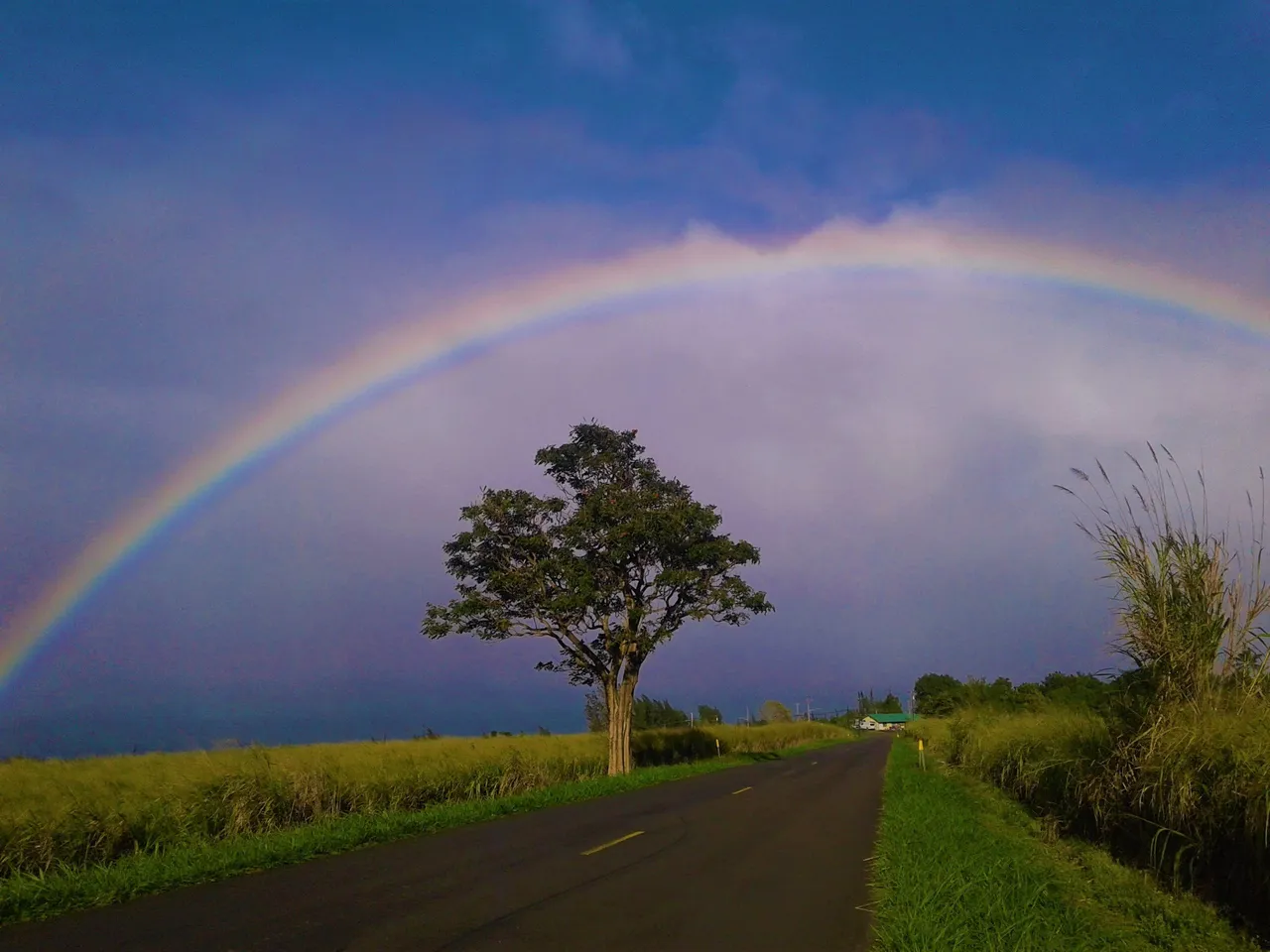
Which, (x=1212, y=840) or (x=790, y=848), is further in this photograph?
(x=790, y=848)

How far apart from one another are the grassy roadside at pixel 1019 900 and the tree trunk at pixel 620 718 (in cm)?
1776

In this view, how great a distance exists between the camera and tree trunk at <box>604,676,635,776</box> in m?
30.6

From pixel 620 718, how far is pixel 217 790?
17.9 meters

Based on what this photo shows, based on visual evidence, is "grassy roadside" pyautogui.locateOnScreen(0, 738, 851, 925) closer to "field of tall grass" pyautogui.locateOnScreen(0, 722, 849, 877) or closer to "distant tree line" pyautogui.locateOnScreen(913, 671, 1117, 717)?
"field of tall grass" pyautogui.locateOnScreen(0, 722, 849, 877)

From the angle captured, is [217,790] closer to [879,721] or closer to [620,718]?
[620,718]

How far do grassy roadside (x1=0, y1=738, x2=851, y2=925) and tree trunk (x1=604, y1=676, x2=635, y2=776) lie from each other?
11691mm

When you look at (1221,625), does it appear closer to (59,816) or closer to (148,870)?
(148,870)

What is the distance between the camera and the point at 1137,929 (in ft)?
26.2

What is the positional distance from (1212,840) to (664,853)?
21.5 ft

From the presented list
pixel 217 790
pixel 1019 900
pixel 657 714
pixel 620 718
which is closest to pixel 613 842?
pixel 1019 900

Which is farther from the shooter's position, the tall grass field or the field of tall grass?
the field of tall grass

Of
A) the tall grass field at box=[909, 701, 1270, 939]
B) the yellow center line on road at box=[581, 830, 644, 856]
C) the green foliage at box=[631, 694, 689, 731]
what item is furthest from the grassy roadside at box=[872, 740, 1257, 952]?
the green foliage at box=[631, 694, 689, 731]

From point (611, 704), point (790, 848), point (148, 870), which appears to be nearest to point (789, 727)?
point (611, 704)

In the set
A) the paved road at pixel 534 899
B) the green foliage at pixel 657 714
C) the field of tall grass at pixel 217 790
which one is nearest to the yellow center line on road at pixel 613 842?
the paved road at pixel 534 899
